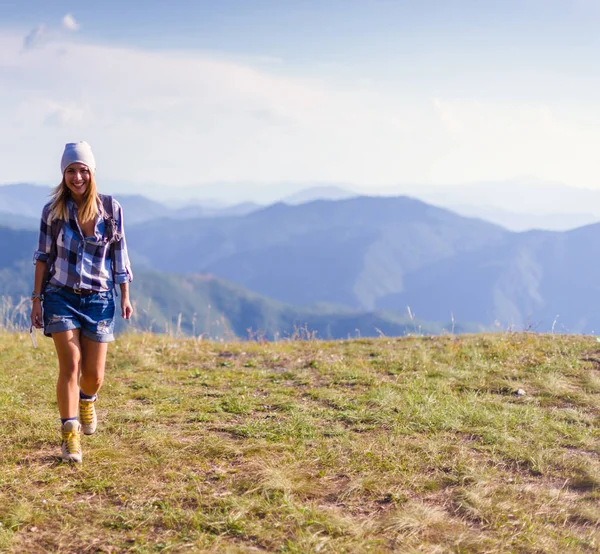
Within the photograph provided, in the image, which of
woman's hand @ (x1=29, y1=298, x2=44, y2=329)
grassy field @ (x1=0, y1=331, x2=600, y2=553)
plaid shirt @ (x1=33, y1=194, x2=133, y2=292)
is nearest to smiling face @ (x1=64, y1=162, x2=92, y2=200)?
plaid shirt @ (x1=33, y1=194, x2=133, y2=292)

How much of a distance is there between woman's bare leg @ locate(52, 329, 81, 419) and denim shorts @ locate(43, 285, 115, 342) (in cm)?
8

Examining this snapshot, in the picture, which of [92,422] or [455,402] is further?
[455,402]

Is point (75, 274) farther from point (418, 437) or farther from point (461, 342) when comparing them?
point (461, 342)

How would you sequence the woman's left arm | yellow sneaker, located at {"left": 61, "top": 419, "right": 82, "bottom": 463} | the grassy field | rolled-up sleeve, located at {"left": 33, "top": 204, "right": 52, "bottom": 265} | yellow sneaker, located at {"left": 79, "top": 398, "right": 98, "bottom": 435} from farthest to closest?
yellow sneaker, located at {"left": 79, "top": 398, "right": 98, "bottom": 435} → the woman's left arm → yellow sneaker, located at {"left": 61, "top": 419, "right": 82, "bottom": 463} → rolled-up sleeve, located at {"left": 33, "top": 204, "right": 52, "bottom": 265} → the grassy field

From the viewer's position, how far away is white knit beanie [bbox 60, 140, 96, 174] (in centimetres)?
428

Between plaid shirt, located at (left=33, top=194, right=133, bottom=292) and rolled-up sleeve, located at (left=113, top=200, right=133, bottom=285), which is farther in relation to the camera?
rolled-up sleeve, located at (left=113, top=200, right=133, bottom=285)

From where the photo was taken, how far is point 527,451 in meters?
4.91

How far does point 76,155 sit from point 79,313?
137 centimetres

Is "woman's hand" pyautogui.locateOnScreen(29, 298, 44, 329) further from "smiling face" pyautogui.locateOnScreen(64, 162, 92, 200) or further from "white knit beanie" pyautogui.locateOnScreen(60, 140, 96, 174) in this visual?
"white knit beanie" pyautogui.locateOnScreen(60, 140, 96, 174)

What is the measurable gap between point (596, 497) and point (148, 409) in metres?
4.71

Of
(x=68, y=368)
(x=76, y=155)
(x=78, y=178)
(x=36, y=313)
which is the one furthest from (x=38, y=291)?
(x=76, y=155)

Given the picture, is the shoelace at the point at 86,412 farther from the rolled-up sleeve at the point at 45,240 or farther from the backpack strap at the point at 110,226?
the rolled-up sleeve at the point at 45,240

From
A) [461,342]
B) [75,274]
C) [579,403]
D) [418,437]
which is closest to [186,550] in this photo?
[75,274]

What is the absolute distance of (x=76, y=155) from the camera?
430 centimetres
